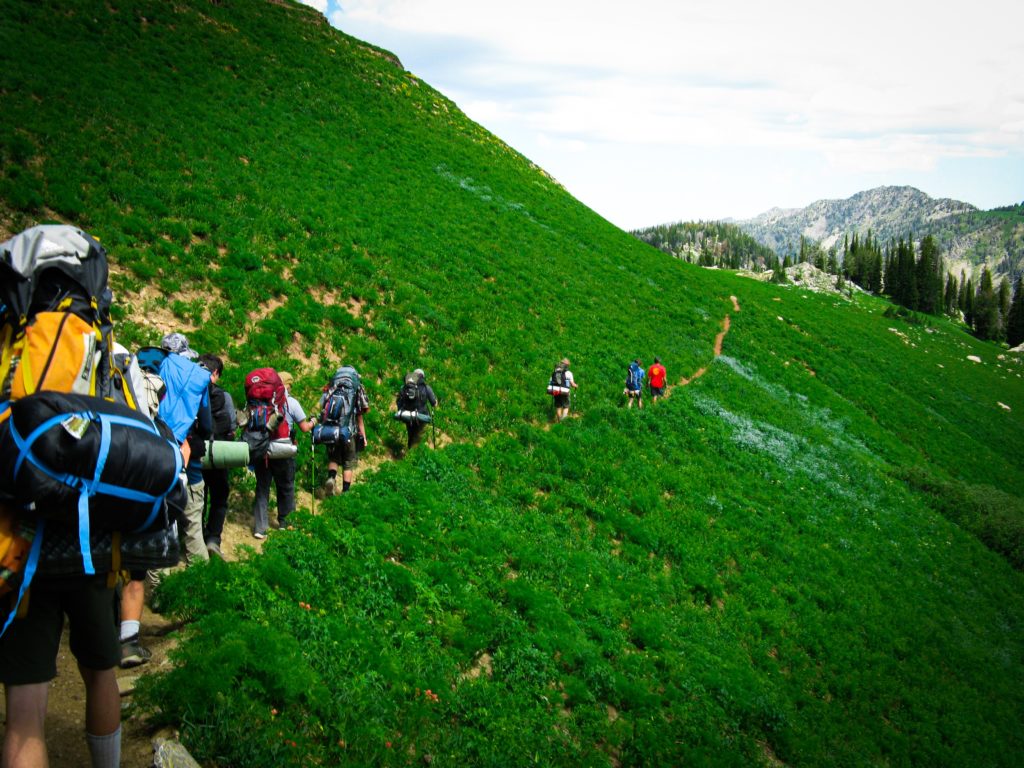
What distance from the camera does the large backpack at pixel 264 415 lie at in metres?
10.2

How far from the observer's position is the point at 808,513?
20.2 metres

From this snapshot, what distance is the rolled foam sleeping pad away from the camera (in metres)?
8.25

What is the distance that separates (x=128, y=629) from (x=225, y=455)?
252cm

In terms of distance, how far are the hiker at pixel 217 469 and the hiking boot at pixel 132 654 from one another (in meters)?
2.59

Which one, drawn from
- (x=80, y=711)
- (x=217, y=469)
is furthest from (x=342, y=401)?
(x=80, y=711)

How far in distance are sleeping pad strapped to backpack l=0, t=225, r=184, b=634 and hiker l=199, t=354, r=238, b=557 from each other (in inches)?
201

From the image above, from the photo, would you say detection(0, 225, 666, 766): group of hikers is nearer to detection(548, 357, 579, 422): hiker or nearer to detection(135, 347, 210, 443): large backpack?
detection(135, 347, 210, 443): large backpack

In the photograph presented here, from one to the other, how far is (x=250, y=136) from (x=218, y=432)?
24131 mm

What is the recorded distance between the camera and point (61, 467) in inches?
143

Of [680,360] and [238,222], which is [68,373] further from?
[680,360]

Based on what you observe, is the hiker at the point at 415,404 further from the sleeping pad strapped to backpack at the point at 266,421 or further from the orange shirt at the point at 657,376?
the orange shirt at the point at 657,376

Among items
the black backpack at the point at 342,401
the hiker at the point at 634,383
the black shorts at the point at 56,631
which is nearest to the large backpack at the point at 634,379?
the hiker at the point at 634,383

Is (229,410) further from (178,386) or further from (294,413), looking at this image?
(178,386)

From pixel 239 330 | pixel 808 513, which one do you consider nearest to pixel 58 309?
pixel 239 330
